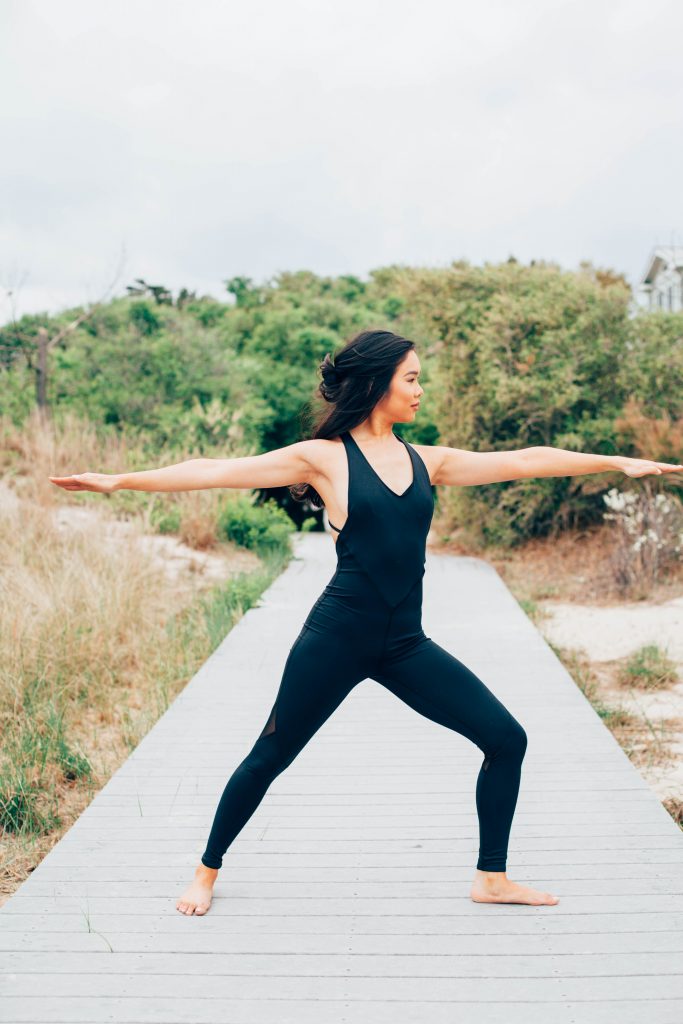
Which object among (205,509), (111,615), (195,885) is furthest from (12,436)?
(195,885)

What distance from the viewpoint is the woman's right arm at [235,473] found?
3051 millimetres

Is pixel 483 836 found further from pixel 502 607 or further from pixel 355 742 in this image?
pixel 502 607

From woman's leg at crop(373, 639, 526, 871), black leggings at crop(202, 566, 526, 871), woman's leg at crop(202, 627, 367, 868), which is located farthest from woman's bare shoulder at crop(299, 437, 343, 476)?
woman's leg at crop(373, 639, 526, 871)

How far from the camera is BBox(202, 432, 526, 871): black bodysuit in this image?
302 cm

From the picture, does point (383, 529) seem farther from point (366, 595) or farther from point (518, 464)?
point (518, 464)

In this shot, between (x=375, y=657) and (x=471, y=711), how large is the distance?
0.33 metres

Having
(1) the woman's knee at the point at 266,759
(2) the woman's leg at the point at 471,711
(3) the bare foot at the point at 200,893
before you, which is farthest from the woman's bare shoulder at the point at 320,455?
(3) the bare foot at the point at 200,893

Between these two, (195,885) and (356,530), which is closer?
(356,530)

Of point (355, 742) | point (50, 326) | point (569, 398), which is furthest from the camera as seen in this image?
point (50, 326)

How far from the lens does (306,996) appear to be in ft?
9.02

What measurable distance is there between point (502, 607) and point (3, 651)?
161 inches

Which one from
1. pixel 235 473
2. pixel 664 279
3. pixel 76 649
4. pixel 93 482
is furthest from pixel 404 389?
pixel 664 279

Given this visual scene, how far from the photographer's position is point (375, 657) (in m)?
3.06

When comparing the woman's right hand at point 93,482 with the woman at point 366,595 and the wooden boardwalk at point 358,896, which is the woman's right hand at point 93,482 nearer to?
the woman at point 366,595
